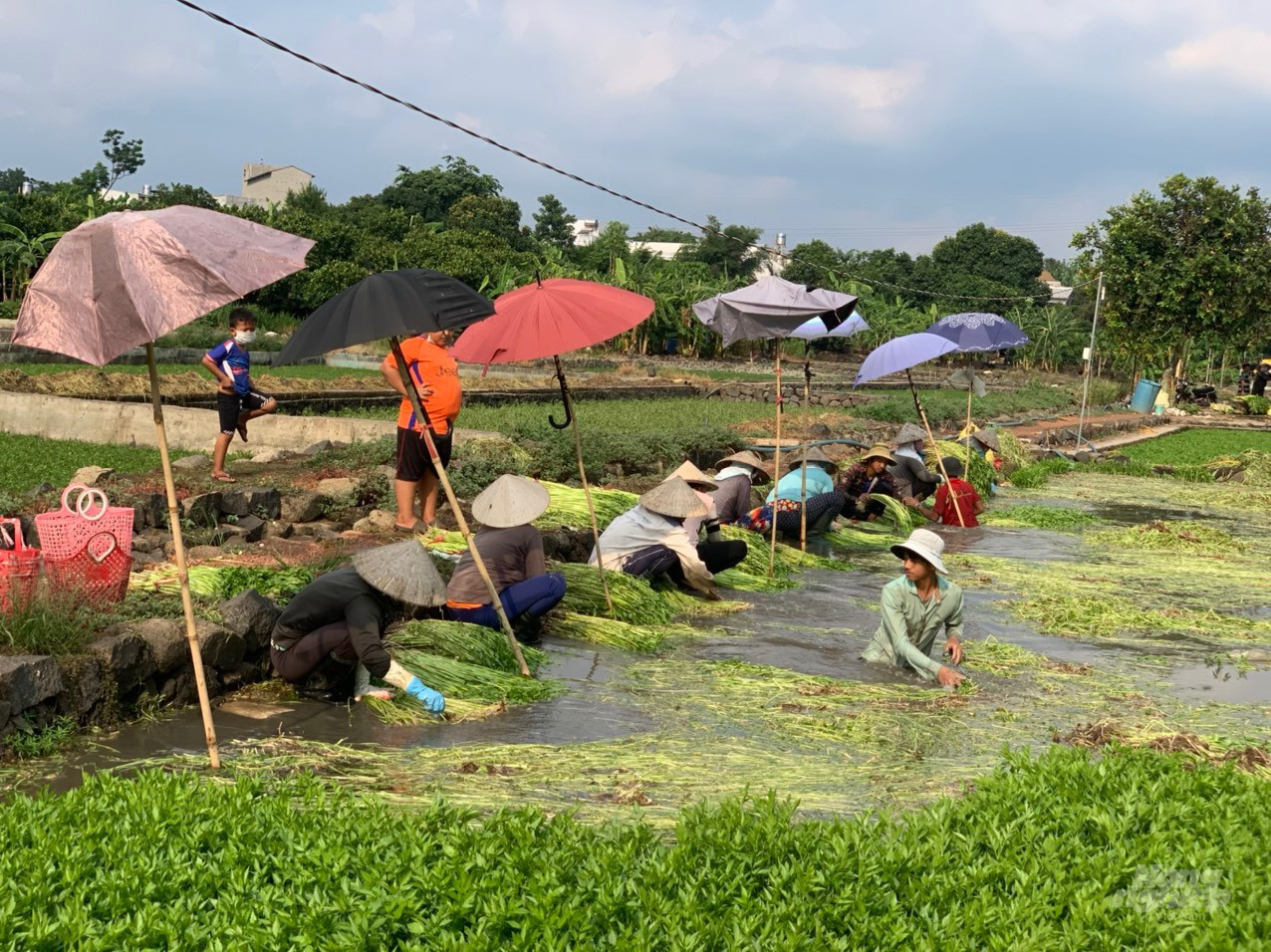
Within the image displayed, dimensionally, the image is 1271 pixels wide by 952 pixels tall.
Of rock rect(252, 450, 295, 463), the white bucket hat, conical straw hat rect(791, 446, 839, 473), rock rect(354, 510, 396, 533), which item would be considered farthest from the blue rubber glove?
rock rect(252, 450, 295, 463)

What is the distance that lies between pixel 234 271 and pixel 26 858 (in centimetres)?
235

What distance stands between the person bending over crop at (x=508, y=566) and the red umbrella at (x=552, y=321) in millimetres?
707

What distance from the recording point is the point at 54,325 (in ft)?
16.8

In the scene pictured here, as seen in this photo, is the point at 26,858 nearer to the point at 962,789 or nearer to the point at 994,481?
the point at 962,789

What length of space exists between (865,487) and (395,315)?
7.74 metres

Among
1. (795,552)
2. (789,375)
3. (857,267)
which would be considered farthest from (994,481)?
(857,267)

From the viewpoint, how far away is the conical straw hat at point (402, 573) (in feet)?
20.8

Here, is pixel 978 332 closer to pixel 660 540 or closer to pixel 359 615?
pixel 660 540

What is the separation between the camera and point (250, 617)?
656 centimetres

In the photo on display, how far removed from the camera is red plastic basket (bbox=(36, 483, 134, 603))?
629 cm

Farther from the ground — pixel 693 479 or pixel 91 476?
pixel 693 479

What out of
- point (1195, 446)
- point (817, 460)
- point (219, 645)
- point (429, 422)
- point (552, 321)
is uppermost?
point (552, 321)

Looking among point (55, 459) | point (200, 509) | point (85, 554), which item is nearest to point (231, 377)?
point (55, 459)

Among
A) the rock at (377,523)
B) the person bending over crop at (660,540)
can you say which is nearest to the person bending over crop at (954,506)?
the person bending over crop at (660,540)
